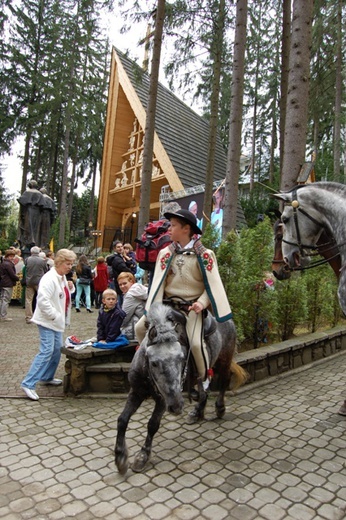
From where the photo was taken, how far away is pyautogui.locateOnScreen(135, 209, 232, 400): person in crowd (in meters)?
3.22

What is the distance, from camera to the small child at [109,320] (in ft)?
16.1

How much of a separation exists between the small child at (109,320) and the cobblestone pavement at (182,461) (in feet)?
2.59

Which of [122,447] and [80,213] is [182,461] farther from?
[80,213]

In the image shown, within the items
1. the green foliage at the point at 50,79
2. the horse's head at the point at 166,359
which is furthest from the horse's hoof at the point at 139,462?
the green foliage at the point at 50,79

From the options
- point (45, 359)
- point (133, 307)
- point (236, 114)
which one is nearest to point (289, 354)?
point (133, 307)

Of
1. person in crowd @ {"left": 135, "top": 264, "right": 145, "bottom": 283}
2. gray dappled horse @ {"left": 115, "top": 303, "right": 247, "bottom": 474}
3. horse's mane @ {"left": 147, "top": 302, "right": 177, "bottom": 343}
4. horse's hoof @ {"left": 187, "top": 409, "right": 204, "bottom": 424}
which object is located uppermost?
person in crowd @ {"left": 135, "top": 264, "right": 145, "bottom": 283}

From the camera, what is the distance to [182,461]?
3.20 meters

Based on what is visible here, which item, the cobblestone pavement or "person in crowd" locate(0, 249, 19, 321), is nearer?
the cobblestone pavement

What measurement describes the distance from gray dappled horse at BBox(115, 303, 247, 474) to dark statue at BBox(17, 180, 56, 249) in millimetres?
12371

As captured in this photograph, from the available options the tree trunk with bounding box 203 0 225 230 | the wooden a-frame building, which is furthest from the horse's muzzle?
the wooden a-frame building

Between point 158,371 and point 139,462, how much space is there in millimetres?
908

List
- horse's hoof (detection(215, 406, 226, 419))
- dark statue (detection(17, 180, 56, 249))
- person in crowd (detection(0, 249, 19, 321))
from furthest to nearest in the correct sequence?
dark statue (detection(17, 180, 56, 249))
person in crowd (detection(0, 249, 19, 321))
horse's hoof (detection(215, 406, 226, 419))

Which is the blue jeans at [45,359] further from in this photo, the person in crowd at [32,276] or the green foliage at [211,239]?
the person in crowd at [32,276]

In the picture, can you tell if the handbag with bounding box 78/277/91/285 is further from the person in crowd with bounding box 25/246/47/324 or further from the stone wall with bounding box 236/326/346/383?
the stone wall with bounding box 236/326/346/383
